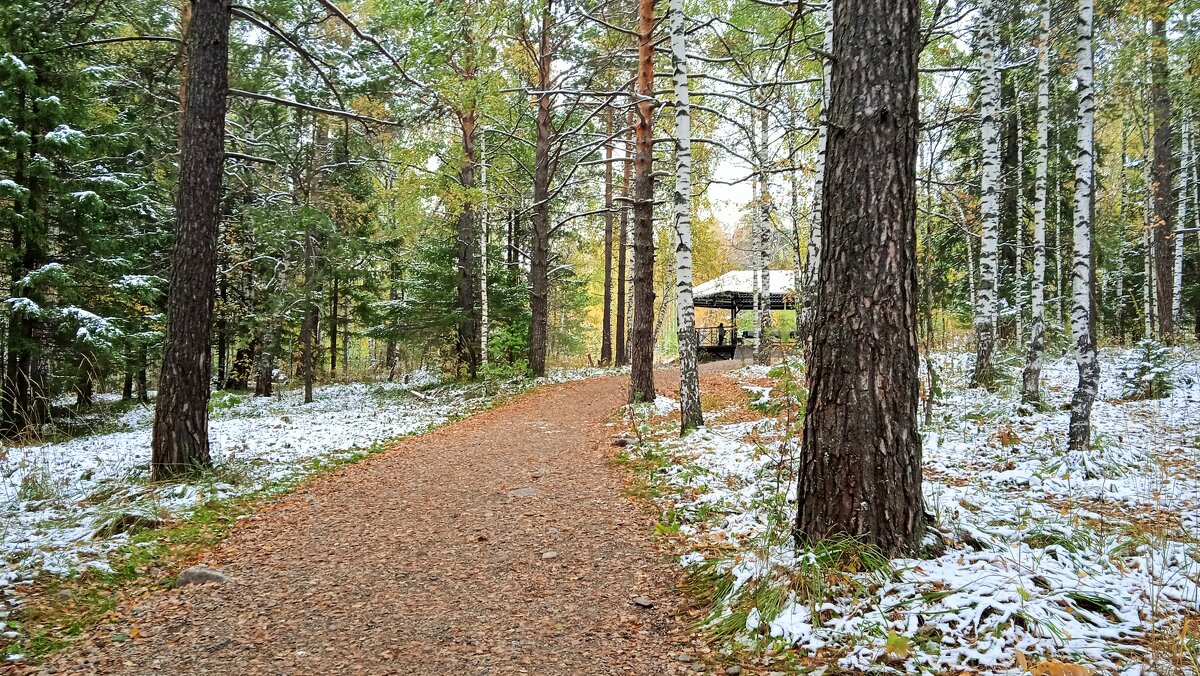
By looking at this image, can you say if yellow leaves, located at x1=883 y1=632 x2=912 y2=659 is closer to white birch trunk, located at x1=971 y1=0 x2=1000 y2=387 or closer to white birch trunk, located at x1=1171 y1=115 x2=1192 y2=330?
white birch trunk, located at x1=971 y1=0 x2=1000 y2=387

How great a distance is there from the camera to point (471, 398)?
12352mm

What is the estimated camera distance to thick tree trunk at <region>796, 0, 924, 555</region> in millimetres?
2895

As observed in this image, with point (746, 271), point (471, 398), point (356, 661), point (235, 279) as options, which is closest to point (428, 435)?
point (471, 398)

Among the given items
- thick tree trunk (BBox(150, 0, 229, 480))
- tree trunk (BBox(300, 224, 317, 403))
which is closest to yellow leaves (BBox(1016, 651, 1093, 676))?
thick tree trunk (BBox(150, 0, 229, 480))

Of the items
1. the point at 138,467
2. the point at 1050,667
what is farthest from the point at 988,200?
the point at 138,467

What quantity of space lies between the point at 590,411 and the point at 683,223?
14.0 ft

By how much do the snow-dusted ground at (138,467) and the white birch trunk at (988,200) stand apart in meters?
8.93

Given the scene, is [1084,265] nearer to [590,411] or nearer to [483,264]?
[590,411]

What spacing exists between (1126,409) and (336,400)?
15468mm

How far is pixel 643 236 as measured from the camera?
9570 millimetres

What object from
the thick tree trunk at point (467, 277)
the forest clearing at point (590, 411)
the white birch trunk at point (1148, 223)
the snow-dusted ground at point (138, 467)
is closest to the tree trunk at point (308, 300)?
the forest clearing at point (590, 411)

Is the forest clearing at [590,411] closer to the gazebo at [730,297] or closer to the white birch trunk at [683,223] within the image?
the white birch trunk at [683,223]

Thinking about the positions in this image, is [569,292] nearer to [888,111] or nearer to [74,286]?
[74,286]

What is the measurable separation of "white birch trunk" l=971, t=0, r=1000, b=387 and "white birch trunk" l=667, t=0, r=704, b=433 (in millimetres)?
4136
